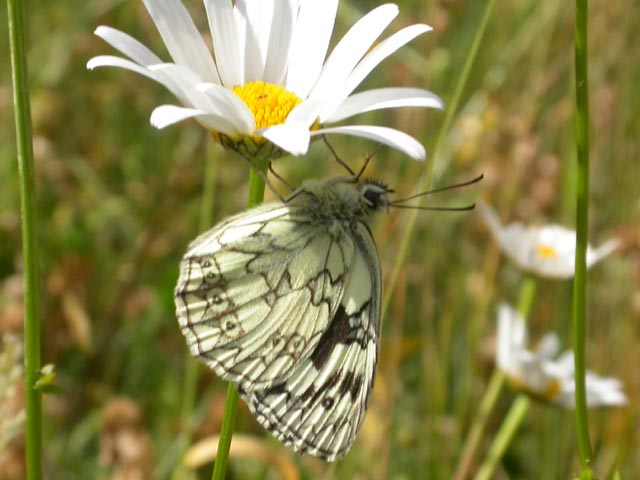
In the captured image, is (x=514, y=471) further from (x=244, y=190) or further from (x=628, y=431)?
(x=244, y=190)

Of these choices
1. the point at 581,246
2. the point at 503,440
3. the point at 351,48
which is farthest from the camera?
the point at 503,440

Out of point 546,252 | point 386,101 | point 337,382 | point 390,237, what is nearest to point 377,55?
point 386,101

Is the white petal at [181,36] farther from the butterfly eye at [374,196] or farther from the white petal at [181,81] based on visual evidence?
the butterfly eye at [374,196]

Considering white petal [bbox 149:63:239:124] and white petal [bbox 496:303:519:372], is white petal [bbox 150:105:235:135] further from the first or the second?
white petal [bbox 496:303:519:372]

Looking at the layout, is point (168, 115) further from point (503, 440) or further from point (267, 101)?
point (503, 440)

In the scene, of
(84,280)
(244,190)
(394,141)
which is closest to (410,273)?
(244,190)

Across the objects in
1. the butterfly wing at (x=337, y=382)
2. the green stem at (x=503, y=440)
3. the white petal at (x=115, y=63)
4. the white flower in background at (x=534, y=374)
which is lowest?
the green stem at (x=503, y=440)

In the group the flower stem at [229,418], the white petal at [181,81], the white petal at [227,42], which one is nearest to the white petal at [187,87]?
the white petal at [181,81]
